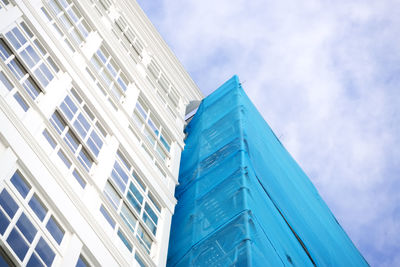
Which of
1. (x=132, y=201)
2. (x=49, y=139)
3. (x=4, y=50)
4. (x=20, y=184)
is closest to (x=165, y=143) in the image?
(x=132, y=201)

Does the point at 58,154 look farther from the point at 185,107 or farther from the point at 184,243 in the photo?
the point at 185,107

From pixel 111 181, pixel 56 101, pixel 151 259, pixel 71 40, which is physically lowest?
pixel 151 259

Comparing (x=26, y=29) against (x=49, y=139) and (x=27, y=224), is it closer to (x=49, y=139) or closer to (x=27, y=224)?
(x=49, y=139)

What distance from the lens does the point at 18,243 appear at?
18.7ft

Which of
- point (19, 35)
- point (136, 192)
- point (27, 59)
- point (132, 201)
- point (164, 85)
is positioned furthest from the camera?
point (164, 85)

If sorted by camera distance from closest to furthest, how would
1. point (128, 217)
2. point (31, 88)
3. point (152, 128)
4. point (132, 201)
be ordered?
point (31, 88), point (128, 217), point (132, 201), point (152, 128)

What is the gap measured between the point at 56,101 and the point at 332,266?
7.63 metres

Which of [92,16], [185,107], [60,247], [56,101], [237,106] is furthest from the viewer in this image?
[185,107]

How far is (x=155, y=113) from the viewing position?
14.1m

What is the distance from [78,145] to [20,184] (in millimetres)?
2299

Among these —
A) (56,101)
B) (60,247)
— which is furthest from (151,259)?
(56,101)

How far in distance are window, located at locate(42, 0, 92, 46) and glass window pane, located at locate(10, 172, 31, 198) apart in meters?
5.50

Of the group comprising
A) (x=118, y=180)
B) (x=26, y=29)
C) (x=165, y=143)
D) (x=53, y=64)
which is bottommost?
(x=118, y=180)

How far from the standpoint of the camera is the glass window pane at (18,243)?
5.58m
